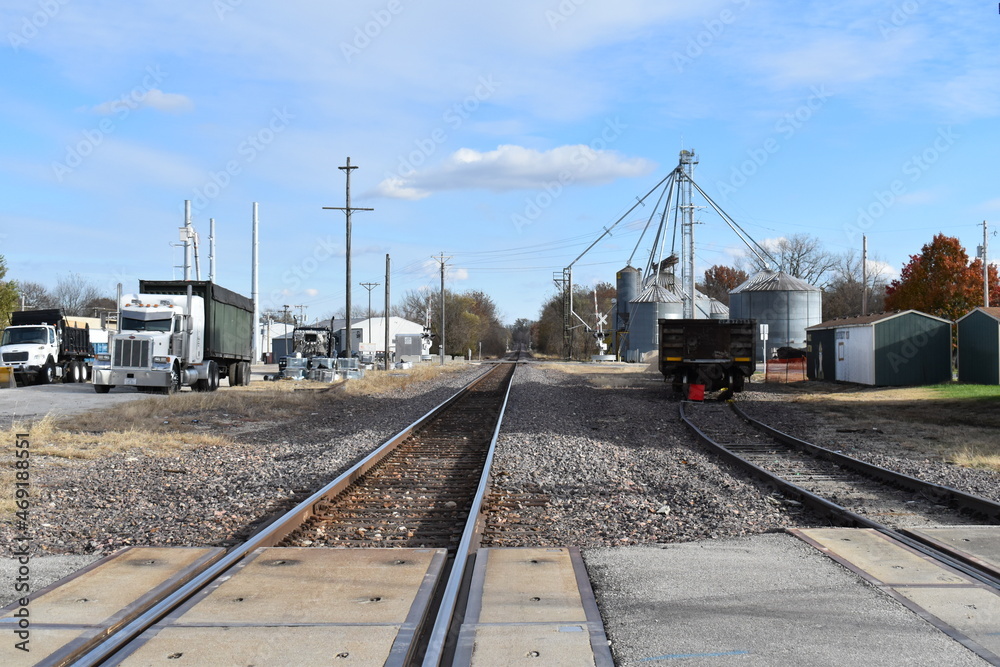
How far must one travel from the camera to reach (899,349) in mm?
29469

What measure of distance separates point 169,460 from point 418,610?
321 inches

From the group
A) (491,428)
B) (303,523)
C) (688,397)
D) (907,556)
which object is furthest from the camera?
(688,397)

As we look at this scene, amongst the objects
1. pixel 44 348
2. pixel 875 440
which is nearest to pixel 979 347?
pixel 875 440

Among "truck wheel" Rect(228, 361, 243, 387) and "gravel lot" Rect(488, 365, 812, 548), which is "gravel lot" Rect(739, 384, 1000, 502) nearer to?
"gravel lot" Rect(488, 365, 812, 548)

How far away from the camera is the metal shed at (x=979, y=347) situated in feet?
89.4

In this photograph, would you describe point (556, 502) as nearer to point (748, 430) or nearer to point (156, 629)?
point (156, 629)

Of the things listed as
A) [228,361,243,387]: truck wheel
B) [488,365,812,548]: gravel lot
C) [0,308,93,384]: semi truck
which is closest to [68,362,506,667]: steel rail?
[488,365,812,548]: gravel lot

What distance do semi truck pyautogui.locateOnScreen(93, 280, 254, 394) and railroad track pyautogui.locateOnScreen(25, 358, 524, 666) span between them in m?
14.5

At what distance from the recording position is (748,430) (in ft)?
54.1

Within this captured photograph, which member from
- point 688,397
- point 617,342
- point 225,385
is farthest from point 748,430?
point 617,342

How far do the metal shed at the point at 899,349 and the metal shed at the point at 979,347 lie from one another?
0.53m

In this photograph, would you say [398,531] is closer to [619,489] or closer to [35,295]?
[619,489]

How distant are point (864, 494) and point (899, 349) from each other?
73.9ft

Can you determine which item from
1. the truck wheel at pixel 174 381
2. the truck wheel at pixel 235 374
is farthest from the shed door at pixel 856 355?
the truck wheel at pixel 235 374
